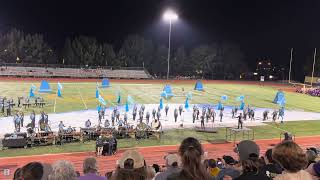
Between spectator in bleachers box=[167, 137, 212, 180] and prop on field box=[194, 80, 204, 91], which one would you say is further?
prop on field box=[194, 80, 204, 91]

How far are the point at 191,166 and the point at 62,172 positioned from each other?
1773mm

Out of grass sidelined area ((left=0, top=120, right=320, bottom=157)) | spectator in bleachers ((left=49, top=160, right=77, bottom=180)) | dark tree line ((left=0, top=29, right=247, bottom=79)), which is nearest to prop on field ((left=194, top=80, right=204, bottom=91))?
grass sidelined area ((left=0, top=120, right=320, bottom=157))

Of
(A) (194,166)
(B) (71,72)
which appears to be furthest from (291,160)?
(B) (71,72)

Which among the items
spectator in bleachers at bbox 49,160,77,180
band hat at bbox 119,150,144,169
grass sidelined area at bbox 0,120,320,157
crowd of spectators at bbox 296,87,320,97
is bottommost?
grass sidelined area at bbox 0,120,320,157

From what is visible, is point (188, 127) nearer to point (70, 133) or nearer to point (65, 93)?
point (70, 133)

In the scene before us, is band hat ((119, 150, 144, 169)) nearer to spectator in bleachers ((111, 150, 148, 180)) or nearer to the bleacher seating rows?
spectator in bleachers ((111, 150, 148, 180))

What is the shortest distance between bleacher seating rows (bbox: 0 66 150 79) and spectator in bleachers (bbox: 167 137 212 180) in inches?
2611

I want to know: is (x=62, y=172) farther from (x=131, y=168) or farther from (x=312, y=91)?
(x=312, y=91)

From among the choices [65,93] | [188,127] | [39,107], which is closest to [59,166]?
[188,127]

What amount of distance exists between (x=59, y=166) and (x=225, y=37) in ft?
330

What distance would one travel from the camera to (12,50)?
7619 cm

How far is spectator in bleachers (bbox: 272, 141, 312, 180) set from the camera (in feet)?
13.9

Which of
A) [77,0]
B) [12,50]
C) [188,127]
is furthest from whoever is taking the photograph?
[77,0]

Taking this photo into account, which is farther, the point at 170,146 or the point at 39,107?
the point at 39,107
